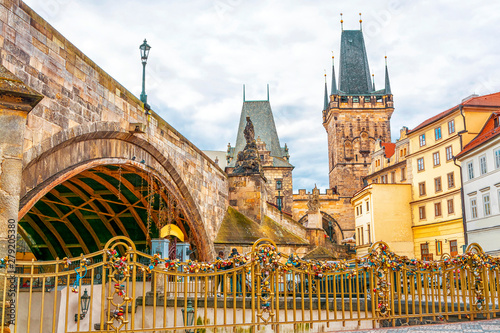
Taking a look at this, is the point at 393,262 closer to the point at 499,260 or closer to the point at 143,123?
the point at 499,260

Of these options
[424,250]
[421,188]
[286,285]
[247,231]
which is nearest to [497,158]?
[421,188]

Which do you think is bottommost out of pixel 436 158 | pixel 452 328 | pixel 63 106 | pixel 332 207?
pixel 452 328

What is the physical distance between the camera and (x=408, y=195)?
42156 millimetres

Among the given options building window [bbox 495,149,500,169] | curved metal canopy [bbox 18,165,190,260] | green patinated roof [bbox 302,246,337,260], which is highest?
building window [bbox 495,149,500,169]

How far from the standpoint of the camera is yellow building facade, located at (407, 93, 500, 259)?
1356 inches

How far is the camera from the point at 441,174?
3709 centimetres

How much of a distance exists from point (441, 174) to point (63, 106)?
31.6m

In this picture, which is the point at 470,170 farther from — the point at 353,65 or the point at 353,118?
the point at 353,65

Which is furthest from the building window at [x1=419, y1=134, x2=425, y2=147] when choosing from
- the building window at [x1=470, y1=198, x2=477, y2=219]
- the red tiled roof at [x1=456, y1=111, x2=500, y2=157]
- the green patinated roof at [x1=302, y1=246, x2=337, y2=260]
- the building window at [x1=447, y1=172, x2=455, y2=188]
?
the green patinated roof at [x1=302, y1=246, x2=337, y2=260]

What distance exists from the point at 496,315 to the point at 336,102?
6089 cm

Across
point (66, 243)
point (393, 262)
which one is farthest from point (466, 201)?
point (393, 262)

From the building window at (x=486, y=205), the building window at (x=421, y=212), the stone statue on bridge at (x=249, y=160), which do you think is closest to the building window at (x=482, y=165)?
the building window at (x=486, y=205)

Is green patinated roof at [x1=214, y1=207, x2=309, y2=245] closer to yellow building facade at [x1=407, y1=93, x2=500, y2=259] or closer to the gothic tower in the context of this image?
yellow building facade at [x1=407, y1=93, x2=500, y2=259]

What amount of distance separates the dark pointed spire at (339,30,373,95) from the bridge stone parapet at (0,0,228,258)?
195 ft
